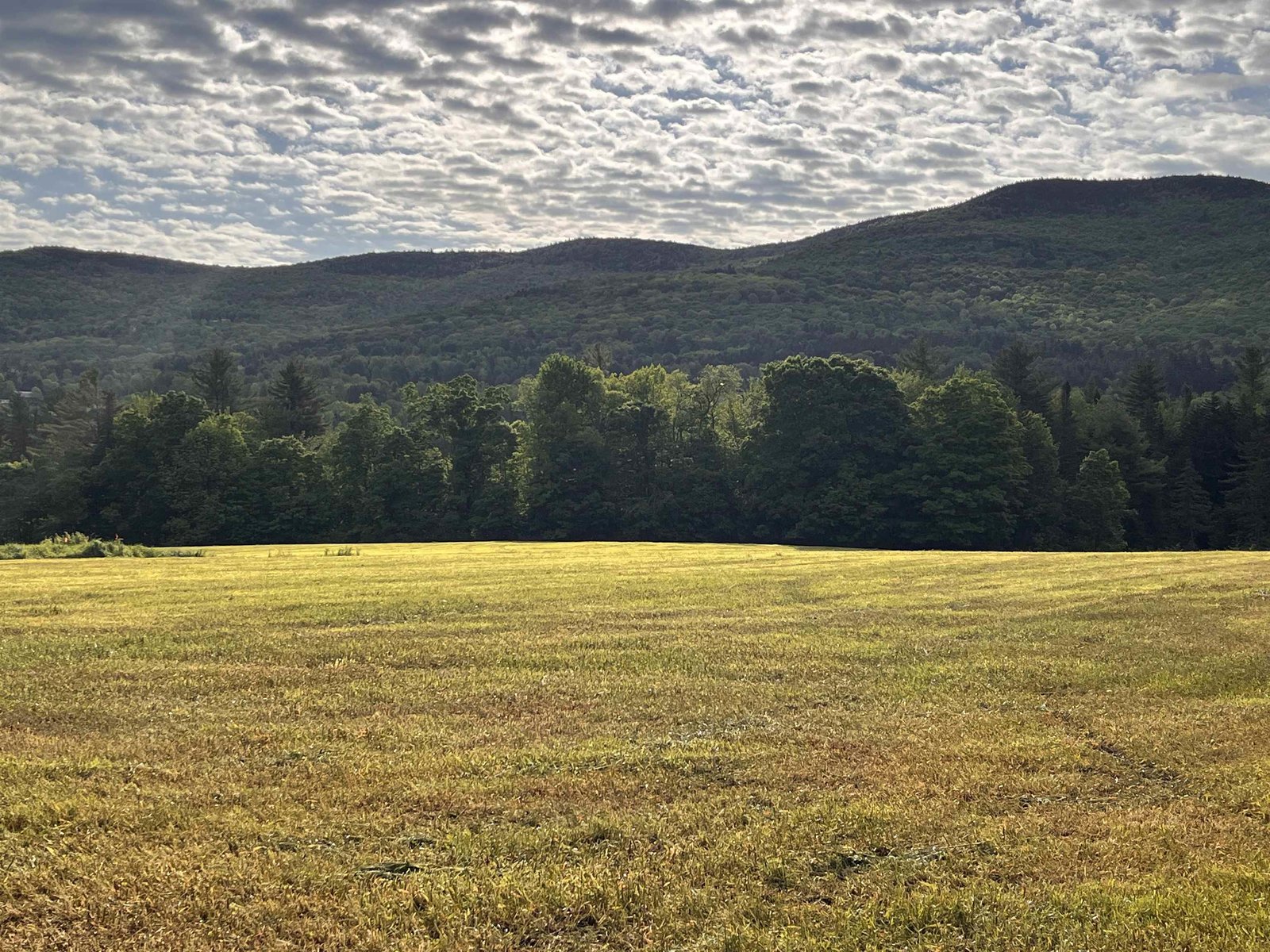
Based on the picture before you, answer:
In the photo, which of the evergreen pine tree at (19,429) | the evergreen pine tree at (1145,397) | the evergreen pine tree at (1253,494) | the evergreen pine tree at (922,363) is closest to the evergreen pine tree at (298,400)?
the evergreen pine tree at (19,429)

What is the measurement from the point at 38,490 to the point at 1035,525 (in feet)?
258

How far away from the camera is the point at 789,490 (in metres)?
76.7

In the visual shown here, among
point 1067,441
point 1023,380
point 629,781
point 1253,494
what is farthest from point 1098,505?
point 629,781

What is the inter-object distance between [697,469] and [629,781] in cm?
7416

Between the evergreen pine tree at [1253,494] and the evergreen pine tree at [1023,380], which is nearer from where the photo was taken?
the evergreen pine tree at [1253,494]

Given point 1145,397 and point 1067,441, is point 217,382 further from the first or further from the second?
point 1145,397

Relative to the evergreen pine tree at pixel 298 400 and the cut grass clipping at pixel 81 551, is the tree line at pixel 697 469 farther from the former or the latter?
the cut grass clipping at pixel 81 551

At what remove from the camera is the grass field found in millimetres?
7312

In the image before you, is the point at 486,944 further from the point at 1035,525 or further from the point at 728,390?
the point at 728,390

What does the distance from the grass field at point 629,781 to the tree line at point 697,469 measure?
5477 centimetres

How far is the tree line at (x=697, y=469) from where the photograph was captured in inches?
2913

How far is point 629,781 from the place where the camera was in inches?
399

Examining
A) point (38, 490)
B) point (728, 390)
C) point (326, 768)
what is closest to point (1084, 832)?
point (326, 768)

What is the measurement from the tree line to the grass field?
54.8m
